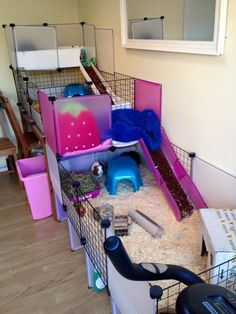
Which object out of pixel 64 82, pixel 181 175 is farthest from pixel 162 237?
pixel 64 82

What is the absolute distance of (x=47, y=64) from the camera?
2635 millimetres

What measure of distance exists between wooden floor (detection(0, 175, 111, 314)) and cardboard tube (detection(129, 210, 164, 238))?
47 cm

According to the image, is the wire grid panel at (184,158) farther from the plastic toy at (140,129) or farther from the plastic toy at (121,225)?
the plastic toy at (121,225)

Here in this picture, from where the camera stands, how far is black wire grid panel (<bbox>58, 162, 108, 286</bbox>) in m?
1.43

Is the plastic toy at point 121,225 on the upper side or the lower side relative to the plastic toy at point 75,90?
lower

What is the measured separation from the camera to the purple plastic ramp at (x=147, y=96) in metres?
2.04

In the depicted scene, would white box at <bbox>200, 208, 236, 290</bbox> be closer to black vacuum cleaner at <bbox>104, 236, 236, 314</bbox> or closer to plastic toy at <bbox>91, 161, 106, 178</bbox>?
black vacuum cleaner at <bbox>104, 236, 236, 314</bbox>

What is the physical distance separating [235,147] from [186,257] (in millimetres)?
575

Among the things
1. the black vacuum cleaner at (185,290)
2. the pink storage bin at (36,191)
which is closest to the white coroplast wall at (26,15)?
the pink storage bin at (36,191)

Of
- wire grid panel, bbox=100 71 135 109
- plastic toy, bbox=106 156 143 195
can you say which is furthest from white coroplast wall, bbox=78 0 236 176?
plastic toy, bbox=106 156 143 195

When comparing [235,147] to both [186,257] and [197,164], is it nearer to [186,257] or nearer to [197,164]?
[197,164]

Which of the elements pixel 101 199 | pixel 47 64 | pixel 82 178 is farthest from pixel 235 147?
pixel 47 64

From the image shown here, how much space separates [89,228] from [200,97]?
0.93 m

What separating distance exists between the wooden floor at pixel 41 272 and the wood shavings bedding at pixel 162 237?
17.3 inches
